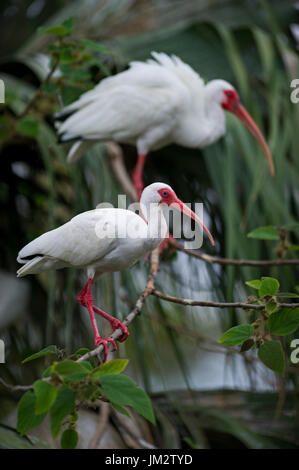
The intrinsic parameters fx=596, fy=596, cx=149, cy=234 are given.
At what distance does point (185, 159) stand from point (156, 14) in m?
0.74

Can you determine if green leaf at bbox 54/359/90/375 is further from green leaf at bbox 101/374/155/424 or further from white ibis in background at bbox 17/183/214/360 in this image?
white ibis in background at bbox 17/183/214/360

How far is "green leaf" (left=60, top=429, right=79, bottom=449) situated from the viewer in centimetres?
72

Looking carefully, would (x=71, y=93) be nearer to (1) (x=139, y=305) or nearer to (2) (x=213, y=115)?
(2) (x=213, y=115)

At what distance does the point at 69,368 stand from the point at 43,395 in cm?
4

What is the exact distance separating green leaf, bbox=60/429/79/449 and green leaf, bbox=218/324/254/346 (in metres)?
0.22

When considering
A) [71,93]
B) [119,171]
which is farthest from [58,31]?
[119,171]

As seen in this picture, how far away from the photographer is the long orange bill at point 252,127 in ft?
5.18

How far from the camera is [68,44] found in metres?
1.36

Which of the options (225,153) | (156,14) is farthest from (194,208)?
(156,14)

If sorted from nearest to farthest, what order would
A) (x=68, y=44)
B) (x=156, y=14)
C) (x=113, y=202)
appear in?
(x=68, y=44), (x=113, y=202), (x=156, y=14)

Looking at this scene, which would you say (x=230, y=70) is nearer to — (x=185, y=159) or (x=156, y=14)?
(x=185, y=159)

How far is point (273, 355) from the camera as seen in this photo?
2.53 feet

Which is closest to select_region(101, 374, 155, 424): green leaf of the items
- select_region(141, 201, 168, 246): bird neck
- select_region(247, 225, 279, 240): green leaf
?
select_region(141, 201, 168, 246): bird neck

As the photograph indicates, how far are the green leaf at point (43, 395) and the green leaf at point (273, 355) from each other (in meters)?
0.29
